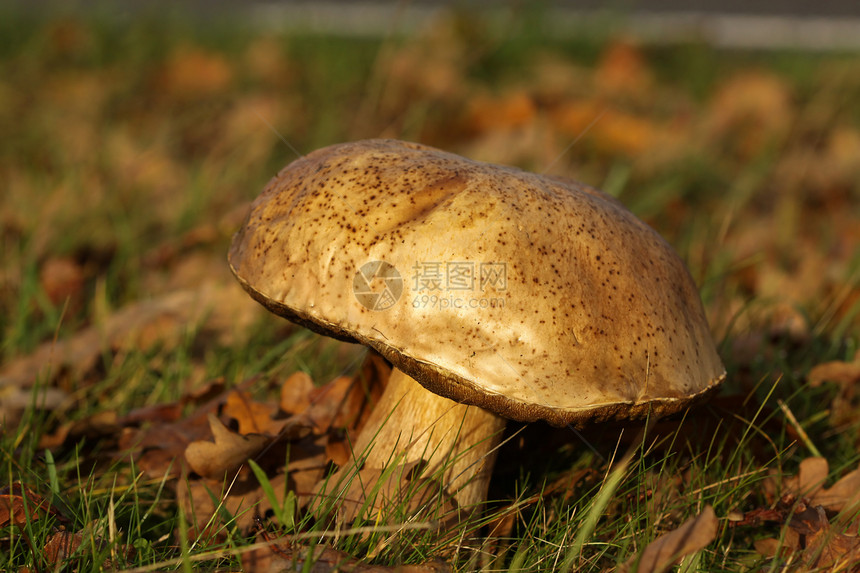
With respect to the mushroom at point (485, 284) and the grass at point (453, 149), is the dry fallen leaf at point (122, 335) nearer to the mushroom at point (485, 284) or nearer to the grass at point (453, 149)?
the grass at point (453, 149)

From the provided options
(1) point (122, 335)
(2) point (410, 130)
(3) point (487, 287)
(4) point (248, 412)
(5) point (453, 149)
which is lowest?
(1) point (122, 335)

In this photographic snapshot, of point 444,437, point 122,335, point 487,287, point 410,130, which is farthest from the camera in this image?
point 410,130

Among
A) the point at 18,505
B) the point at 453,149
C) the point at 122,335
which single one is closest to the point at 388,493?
the point at 18,505

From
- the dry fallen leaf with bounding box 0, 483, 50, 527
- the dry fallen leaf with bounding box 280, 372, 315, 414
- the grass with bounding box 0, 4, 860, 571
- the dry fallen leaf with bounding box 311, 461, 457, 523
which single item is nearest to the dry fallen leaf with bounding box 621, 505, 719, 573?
the grass with bounding box 0, 4, 860, 571

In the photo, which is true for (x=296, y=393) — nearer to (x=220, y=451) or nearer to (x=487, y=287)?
(x=220, y=451)

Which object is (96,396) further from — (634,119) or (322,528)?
(634,119)

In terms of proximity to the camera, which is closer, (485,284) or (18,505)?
(485,284)

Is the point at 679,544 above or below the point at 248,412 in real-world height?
above
